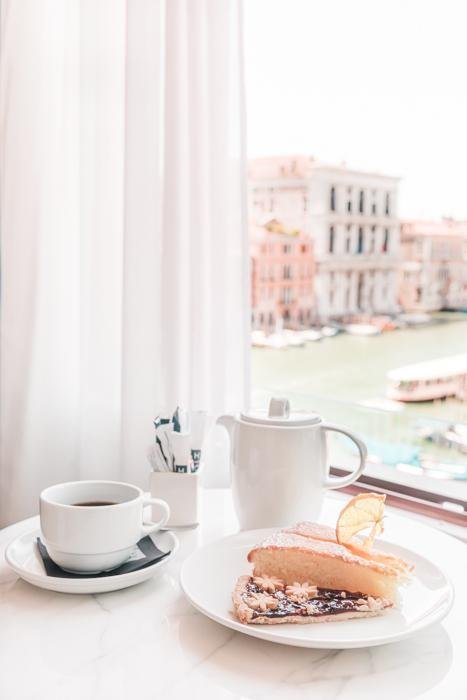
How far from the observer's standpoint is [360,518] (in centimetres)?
86

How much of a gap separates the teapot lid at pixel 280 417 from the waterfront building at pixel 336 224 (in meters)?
0.85

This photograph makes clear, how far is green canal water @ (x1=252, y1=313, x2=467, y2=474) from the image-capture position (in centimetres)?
167

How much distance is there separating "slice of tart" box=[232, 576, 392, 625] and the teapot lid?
0.76 ft

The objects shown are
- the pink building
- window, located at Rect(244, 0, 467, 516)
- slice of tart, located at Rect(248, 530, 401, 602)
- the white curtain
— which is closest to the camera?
slice of tart, located at Rect(248, 530, 401, 602)

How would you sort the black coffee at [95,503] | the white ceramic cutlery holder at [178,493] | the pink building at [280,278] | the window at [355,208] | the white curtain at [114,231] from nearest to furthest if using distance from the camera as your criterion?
the black coffee at [95,503] → the white ceramic cutlery holder at [178,493] → the white curtain at [114,231] → the window at [355,208] → the pink building at [280,278]

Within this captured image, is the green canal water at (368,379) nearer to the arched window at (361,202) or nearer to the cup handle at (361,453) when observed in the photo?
the arched window at (361,202)

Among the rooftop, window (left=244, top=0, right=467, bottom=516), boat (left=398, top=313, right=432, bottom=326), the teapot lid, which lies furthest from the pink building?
the teapot lid

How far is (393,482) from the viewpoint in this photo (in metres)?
1.44

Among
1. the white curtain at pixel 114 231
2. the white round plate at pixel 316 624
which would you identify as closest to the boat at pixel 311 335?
the white curtain at pixel 114 231

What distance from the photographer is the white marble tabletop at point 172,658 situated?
2.14ft

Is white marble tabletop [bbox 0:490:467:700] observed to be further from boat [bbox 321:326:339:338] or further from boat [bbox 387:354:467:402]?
boat [bbox 321:326:339:338]

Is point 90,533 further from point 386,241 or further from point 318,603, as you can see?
point 386,241

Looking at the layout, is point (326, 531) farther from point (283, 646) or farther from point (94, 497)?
point (94, 497)

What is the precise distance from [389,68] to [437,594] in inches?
47.1
